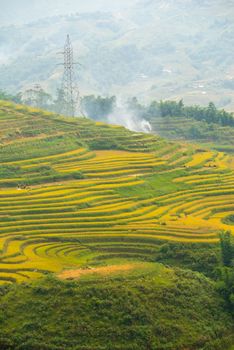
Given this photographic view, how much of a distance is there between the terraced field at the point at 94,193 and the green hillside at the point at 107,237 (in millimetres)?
75

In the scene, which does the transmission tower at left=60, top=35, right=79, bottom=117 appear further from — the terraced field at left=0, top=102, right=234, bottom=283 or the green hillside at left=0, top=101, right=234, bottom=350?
the green hillside at left=0, top=101, right=234, bottom=350

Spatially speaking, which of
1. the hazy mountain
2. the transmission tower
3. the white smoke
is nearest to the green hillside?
the transmission tower

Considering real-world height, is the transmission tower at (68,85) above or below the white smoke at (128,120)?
above

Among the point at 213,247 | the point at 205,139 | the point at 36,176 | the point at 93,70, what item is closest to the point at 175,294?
the point at 213,247

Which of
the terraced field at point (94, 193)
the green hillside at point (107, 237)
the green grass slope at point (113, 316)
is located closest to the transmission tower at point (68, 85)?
the terraced field at point (94, 193)

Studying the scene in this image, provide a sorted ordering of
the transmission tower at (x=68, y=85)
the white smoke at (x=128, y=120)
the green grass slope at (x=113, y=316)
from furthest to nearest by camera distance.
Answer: the white smoke at (x=128, y=120) < the transmission tower at (x=68, y=85) < the green grass slope at (x=113, y=316)

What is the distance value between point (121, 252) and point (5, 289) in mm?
8286

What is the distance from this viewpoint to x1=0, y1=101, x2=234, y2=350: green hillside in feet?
98.7

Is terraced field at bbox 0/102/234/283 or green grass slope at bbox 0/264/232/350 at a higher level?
terraced field at bbox 0/102/234/283

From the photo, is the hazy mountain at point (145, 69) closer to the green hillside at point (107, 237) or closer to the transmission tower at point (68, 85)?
the transmission tower at point (68, 85)

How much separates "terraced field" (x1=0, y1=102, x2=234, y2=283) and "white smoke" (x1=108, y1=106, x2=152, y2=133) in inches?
891

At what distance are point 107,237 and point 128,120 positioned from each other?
2048 inches

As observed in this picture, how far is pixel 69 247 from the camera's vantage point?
38.5 m

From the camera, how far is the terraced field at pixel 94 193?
126 feet
